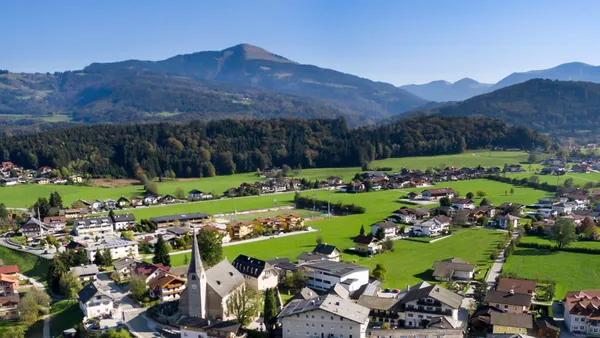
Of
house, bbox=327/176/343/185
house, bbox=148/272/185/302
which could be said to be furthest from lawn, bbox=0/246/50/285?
house, bbox=327/176/343/185

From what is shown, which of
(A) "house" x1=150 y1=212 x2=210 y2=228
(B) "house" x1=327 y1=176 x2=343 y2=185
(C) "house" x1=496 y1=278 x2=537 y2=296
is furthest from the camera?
(B) "house" x1=327 y1=176 x2=343 y2=185

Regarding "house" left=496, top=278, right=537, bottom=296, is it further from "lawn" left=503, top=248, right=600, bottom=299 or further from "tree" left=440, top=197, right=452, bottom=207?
"tree" left=440, top=197, right=452, bottom=207

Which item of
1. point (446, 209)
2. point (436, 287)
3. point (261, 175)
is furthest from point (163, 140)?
point (436, 287)

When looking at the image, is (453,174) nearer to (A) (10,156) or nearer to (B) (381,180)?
(B) (381,180)

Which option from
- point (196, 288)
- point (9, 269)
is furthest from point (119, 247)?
point (196, 288)

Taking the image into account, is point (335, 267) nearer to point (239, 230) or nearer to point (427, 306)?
point (427, 306)
